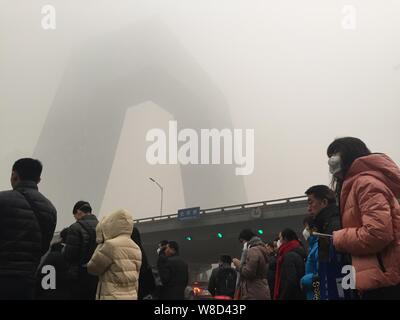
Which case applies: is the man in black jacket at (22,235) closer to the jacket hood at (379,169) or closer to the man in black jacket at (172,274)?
the jacket hood at (379,169)

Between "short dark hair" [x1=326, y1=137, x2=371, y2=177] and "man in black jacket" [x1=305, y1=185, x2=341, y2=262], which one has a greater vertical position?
"short dark hair" [x1=326, y1=137, x2=371, y2=177]

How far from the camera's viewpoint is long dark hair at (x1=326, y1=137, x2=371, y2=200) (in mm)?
3205

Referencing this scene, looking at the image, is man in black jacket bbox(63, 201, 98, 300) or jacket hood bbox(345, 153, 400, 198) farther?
man in black jacket bbox(63, 201, 98, 300)

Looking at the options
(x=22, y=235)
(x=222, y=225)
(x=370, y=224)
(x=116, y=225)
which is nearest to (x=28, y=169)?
(x=22, y=235)

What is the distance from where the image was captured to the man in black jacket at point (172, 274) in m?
6.83

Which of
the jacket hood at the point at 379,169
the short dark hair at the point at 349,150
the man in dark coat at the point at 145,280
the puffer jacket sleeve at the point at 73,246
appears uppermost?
the short dark hair at the point at 349,150

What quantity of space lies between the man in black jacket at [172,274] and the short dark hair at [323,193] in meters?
3.50

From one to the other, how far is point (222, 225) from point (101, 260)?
27725 millimetres

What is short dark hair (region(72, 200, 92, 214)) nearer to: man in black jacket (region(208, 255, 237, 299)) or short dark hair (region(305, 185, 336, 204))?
short dark hair (region(305, 185, 336, 204))

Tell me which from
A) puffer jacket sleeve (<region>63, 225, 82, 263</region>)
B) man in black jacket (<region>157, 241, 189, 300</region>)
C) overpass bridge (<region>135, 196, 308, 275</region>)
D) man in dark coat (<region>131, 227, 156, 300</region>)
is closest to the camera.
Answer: puffer jacket sleeve (<region>63, 225, 82, 263</region>)

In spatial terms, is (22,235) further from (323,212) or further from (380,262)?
(380,262)

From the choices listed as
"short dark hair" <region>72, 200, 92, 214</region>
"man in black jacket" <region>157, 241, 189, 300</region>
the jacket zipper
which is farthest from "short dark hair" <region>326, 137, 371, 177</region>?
"man in black jacket" <region>157, 241, 189, 300</region>

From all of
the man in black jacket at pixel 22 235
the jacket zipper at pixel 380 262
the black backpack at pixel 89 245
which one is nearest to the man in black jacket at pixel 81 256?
the black backpack at pixel 89 245
